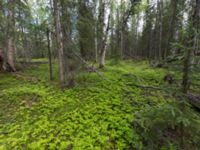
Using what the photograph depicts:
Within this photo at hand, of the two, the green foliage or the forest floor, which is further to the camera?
the forest floor

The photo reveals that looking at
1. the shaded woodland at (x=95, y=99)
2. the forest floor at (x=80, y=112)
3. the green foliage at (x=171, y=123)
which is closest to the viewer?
the green foliage at (x=171, y=123)

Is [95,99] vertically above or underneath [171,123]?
underneath

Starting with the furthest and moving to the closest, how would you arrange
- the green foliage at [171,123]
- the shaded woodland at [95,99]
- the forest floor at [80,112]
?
1. the forest floor at [80,112]
2. the shaded woodland at [95,99]
3. the green foliage at [171,123]

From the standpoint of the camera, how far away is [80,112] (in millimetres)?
5363

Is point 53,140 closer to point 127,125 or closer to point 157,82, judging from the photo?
point 127,125

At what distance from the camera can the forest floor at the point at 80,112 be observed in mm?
4047

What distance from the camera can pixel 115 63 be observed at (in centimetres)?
1170

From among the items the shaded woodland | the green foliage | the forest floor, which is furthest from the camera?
the forest floor

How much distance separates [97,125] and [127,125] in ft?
2.91

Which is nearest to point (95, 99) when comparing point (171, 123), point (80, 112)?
point (80, 112)

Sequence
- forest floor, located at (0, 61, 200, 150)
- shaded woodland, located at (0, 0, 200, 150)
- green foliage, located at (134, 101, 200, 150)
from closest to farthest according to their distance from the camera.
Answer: green foliage, located at (134, 101, 200, 150) < shaded woodland, located at (0, 0, 200, 150) < forest floor, located at (0, 61, 200, 150)

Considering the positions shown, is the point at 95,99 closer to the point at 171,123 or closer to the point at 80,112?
the point at 80,112

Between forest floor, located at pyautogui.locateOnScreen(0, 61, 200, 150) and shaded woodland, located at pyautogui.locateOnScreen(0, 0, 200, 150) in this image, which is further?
forest floor, located at pyautogui.locateOnScreen(0, 61, 200, 150)

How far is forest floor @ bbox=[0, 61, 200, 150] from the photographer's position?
13.3ft
